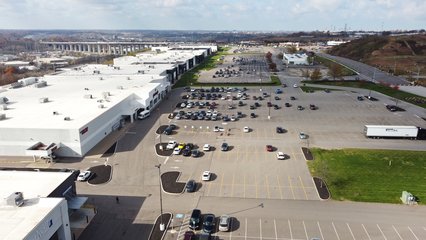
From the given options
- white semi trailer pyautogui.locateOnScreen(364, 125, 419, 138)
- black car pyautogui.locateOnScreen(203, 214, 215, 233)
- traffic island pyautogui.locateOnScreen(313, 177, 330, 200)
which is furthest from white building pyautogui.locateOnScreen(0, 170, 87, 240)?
white semi trailer pyautogui.locateOnScreen(364, 125, 419, 138)

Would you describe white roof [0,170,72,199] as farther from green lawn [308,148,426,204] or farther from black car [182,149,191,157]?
green lawn [308,148,426,204]

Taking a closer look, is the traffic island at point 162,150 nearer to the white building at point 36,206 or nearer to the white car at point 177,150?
the white car at point 177,150

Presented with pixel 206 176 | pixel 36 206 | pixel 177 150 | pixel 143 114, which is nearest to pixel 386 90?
pixel 143 114

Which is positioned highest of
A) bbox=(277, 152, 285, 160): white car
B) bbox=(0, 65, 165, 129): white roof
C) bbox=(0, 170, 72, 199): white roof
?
bbox=(0, 65, 165, 129): white roof

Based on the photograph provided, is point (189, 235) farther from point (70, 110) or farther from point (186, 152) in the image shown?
point (70, 110)

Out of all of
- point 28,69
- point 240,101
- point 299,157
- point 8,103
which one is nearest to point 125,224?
point 299,157

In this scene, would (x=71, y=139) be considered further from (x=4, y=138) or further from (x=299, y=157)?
(x=299, y=157)

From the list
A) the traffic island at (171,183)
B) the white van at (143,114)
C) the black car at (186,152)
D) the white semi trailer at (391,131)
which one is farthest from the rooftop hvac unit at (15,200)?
the white semi trailer at (391,131)
